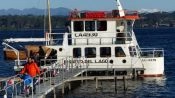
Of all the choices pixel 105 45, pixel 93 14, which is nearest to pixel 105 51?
pixel 105 45

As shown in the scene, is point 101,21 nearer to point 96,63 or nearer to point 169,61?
point 96,63

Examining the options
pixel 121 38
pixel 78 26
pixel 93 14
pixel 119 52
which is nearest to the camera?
pixel 119 52

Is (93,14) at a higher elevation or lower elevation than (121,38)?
higher

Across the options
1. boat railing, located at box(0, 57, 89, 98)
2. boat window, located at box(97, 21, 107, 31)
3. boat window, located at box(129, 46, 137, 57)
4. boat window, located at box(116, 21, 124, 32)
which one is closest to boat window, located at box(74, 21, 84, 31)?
boat window, located at box(97, 21, 107, 31)

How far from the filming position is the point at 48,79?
3878 cm

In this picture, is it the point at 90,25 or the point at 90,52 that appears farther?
the point at 90,25

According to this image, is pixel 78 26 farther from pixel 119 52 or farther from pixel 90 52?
pixel 119 52

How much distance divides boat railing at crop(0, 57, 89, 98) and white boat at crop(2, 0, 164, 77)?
80cm

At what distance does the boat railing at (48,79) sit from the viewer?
1293 inches

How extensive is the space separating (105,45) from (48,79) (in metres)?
9.76

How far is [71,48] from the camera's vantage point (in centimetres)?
4788

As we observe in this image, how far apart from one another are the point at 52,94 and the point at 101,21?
35.5ft

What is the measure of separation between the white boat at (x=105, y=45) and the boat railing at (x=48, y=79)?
0.80 m

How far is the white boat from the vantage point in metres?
47.3
